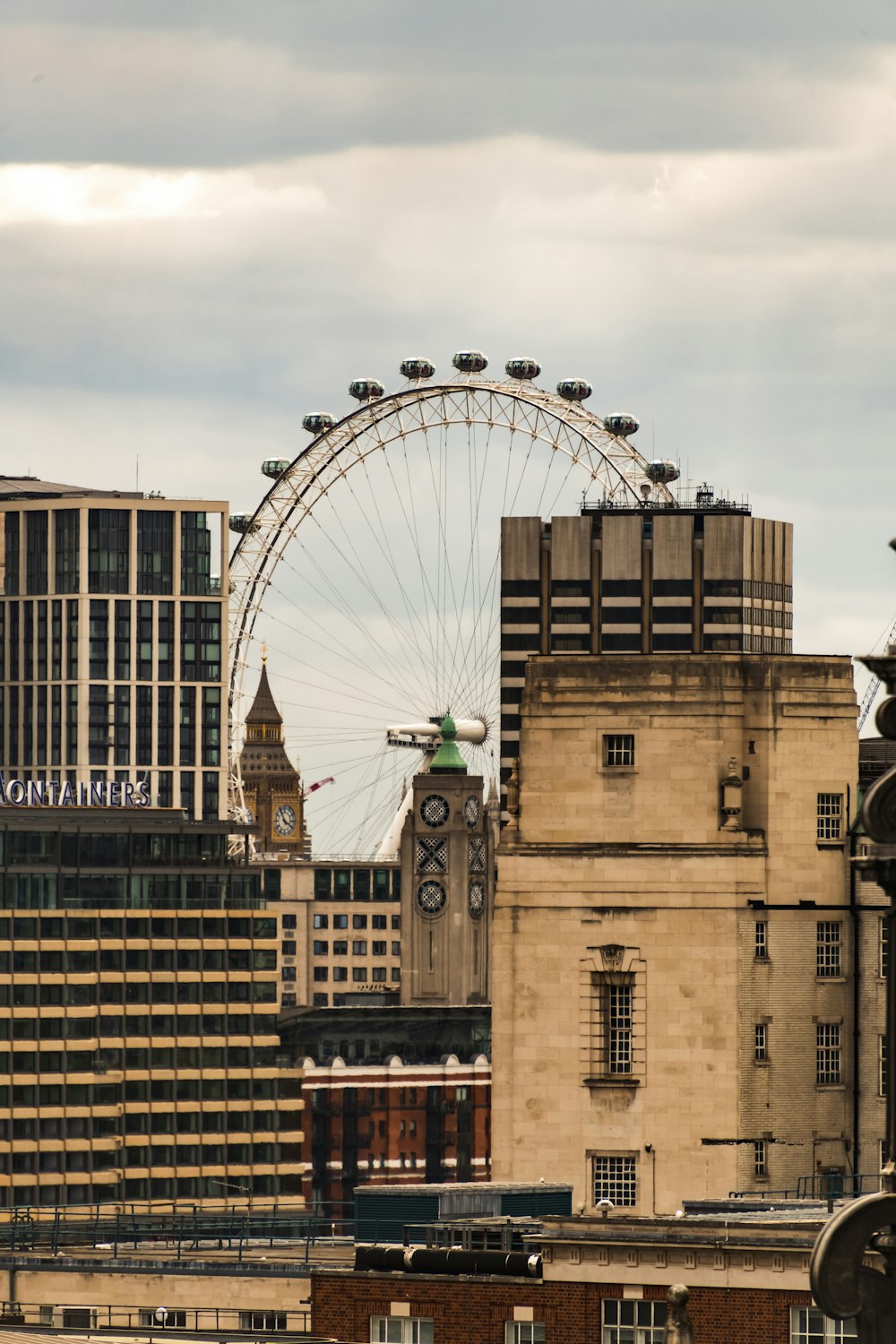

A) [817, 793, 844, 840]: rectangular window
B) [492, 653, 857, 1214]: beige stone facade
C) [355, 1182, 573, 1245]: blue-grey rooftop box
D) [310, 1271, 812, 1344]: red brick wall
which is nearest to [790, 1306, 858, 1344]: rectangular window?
[310, 1271, 812, 1344]: red brick wall

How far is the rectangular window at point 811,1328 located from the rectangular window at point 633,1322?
10.4 ft

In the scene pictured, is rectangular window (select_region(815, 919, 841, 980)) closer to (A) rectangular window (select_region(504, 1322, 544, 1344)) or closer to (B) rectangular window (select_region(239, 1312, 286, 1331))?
(B) rectangular window (select_region(239, 1312, 286, 1331))

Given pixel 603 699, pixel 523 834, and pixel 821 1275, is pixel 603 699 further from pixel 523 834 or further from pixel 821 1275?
pixel 821 1275

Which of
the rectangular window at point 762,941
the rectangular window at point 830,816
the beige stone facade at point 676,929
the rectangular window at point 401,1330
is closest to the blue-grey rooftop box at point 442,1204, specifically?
the rectangular window at point 401,1330

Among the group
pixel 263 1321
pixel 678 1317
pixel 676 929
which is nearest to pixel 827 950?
pixel 676 929

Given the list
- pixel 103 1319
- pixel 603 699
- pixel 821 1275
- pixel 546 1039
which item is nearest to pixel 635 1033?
pixel 546 1039

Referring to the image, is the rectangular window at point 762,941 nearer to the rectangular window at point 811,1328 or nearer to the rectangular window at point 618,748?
the rectangular window at point 618,748

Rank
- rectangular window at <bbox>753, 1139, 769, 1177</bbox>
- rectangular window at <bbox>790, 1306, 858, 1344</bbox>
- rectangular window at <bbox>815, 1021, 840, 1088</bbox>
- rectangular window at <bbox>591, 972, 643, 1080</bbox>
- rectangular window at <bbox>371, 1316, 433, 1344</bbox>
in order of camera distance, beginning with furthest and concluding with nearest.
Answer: rectangular window at <bbox>591, 972, 643, 1080</bbox> < rectangular window at <bbox>815, 1021, 840, 1088</bbox> < rectangular window at <bbox>753, 1139, 769, 1177</bbox> < rectangular window at <bbox>371, 1316, 433, 1344</bbox> < rectangular window at <bbox>790, 1306, 858, 1344</bbox>

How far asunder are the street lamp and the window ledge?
88.1 meters

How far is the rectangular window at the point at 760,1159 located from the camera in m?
120

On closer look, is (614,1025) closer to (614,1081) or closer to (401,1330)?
(614,1081)

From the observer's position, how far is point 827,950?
Answer: 12256cm

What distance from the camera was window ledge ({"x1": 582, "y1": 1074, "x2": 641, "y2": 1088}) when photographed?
121 meters

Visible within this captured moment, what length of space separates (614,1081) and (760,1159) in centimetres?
577
